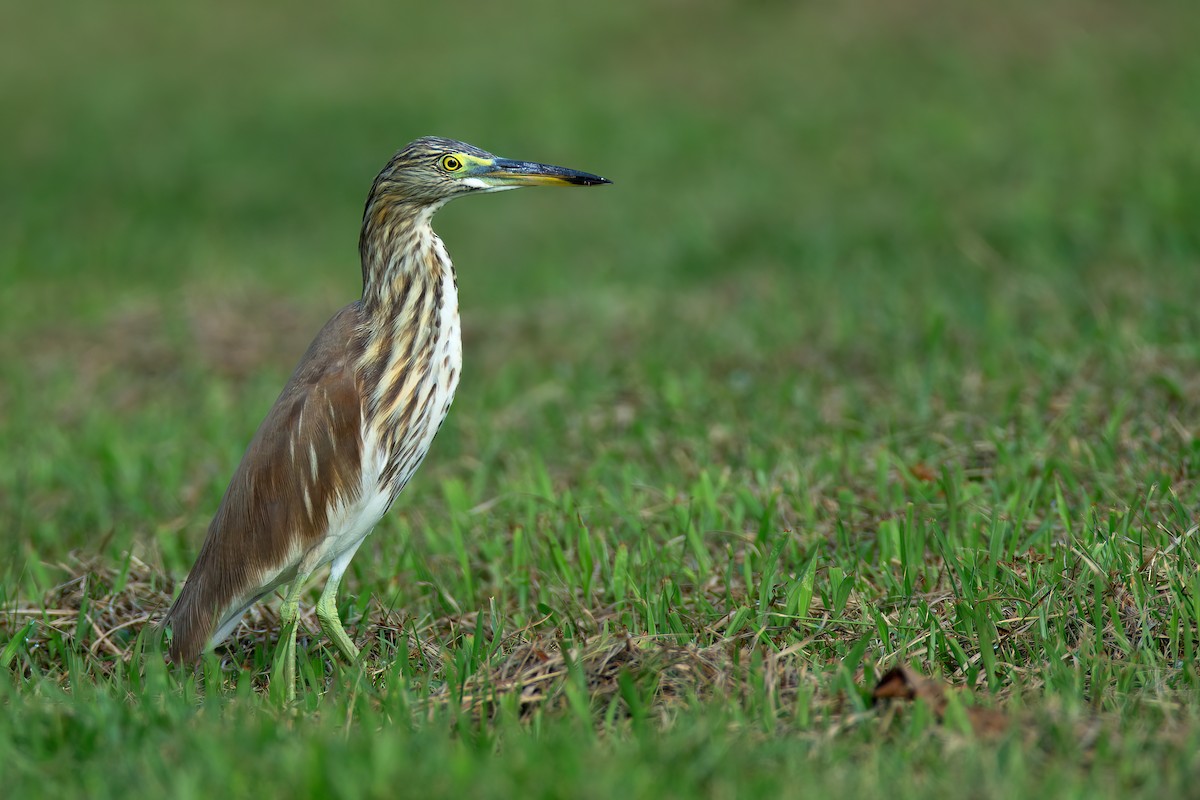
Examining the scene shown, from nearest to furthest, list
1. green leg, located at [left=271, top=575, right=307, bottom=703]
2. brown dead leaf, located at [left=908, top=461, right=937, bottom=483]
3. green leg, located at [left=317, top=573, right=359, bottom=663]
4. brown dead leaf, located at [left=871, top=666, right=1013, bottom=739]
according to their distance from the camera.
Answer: brown dead leaf, located at [left=871, top=666, right=1013, bottom=739]
green leg, located at [left=271, top=575, right=307, bottom=703]
green leg, located at [left=317, top=573, right=359, bottom=663]
brown dead leaf, located at [left=908, top=461, right=937, bottom=483]

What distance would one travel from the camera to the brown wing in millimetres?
3934

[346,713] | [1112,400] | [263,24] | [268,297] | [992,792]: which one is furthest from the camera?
[263,24]

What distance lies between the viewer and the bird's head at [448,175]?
4195 millimetres

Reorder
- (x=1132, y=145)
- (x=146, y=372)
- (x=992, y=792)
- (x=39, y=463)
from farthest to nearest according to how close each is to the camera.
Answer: (x=1132, y=145) → (x=146, y=372) → (x=39, y=463) → (x=992, y=792)

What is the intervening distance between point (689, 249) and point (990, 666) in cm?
705

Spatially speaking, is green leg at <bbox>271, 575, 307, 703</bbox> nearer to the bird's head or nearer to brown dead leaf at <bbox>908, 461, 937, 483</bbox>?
the bird's head

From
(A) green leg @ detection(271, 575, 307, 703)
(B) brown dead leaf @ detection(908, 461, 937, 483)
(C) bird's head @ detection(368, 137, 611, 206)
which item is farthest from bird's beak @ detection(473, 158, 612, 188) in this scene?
(B) brown dead leaf @ detection(908, 461, 937, 483)

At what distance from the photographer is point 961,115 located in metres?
12.3

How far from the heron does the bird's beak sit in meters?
0.26

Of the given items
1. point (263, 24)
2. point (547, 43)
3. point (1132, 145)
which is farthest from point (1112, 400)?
point (263, 24)

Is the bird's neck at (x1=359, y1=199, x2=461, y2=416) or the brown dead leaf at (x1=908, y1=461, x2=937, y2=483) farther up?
the bird's neck at (x1=359, y1=199, x2=461, y2=416)

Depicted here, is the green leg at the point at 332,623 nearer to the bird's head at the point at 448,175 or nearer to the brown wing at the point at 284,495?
Answer: the brown wing at the point at 284,495

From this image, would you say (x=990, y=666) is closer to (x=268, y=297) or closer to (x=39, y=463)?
(x=39, y=463)

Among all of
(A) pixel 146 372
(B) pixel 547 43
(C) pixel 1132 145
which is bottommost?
(A) pixel 146 372
